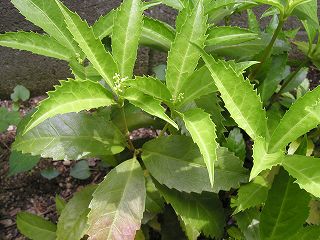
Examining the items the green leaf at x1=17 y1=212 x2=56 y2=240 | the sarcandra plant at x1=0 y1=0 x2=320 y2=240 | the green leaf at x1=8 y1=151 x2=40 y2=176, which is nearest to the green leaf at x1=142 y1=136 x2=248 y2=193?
the sarcandra plant at x1=0 y1=0 x2=320 y2=240

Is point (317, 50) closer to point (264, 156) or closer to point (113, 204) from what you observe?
point (264, 156)

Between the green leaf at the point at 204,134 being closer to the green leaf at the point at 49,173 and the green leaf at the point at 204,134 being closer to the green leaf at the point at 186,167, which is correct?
the green leaf at the point at 186,167

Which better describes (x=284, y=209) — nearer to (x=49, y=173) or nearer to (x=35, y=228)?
(x=35, y=228)

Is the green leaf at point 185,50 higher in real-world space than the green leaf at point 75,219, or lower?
higher

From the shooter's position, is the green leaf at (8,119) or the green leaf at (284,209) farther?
the green leaf at (8,119)

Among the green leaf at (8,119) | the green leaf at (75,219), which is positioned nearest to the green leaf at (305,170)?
the green leaf at (75,219)

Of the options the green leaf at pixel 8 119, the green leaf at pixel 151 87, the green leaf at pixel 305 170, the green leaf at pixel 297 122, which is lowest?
the green leaf at pixel 305 170

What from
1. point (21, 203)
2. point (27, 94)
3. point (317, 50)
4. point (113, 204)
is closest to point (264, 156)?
point (113, 204)
